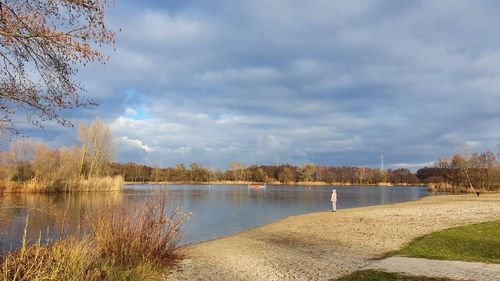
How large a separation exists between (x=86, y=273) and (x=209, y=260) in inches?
187

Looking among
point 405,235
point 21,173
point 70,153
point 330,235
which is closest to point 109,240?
point 330,235

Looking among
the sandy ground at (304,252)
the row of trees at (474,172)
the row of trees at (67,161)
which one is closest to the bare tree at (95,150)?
the row of trees at (67,161)

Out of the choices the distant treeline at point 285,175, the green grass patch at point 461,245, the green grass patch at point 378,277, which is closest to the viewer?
the green grass patch at point 378,277

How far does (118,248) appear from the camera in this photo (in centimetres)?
1025

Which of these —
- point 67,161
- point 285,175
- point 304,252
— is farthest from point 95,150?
point 285,175

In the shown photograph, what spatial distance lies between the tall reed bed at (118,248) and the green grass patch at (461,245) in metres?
7.09

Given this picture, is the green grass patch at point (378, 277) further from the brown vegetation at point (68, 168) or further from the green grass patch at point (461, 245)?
the brown vegetation at point (68, 168)

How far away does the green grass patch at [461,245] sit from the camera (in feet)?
Result: 37.7

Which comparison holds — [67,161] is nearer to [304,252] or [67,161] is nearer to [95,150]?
[95,150]

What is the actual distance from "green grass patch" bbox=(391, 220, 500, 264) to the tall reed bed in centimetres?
709

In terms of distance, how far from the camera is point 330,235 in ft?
58.3

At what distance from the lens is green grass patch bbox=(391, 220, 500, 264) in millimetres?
11484

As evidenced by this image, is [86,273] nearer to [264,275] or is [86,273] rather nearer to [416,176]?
[264,275]

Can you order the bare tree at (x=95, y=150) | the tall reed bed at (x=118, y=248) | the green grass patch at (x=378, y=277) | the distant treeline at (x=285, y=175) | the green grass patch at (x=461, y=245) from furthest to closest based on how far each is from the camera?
the distant treeline at (x=285, y=175) → the bare tree at (x=95, y=150) → the green grass patch at (x=461, y=245) → the green grass patch at (x=378, y=277) → the tall reed bed at (x=118, y=248)
